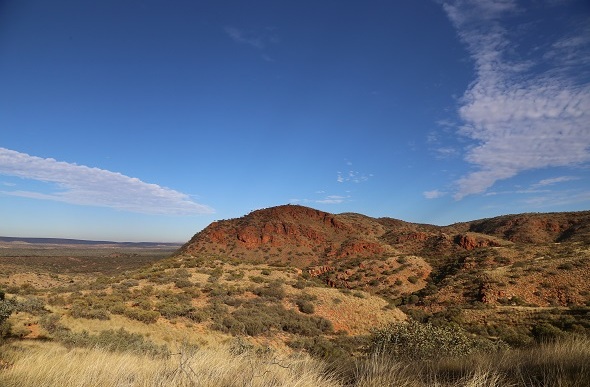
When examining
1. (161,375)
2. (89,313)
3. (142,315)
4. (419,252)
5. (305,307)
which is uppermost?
(419,252)

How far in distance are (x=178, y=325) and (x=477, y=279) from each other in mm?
26143

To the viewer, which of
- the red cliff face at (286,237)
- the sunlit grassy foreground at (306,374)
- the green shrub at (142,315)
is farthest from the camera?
the red cliff face at (286,237)

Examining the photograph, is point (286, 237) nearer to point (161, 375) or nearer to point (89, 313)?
point (89, 313)

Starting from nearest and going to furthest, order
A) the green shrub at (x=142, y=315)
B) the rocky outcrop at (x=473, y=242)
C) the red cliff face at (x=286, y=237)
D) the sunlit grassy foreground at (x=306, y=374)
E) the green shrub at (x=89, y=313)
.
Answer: the sunlit grassy foreground at (x=306, y=374)
the green shrub at (x=89, y=313)
the green shrub at (x=142, y=315)
the rocky outcrop at (x=473, y=242)
the red cliff face at (x=286, y=237)

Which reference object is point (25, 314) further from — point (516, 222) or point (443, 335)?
point (516, 222)

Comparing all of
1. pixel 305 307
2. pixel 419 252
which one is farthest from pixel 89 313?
pixel 419 252

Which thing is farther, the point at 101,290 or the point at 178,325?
the point at 101,290

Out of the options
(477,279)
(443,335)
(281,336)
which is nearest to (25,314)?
(281,336)

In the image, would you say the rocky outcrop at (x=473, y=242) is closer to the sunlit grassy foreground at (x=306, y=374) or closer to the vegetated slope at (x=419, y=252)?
the vegetated slope at (x=419, y=252)

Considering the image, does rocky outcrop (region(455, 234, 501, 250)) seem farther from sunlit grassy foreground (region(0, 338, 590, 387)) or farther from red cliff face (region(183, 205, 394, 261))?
sunlit grassy foreground (region(0, 338, 590, 387))

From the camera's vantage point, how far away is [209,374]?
385 cm

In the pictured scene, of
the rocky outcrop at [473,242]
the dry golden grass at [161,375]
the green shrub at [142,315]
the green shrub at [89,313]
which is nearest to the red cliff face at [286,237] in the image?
→ the rocky outcrop at [473,242]

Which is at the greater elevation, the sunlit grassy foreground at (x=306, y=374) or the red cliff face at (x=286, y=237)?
the red cliff face at (x=286, y=237)

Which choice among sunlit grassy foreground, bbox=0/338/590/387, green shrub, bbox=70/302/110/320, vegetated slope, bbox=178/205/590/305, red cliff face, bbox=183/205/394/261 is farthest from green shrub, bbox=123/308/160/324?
red cliff face, bbox=183/205/394/261
